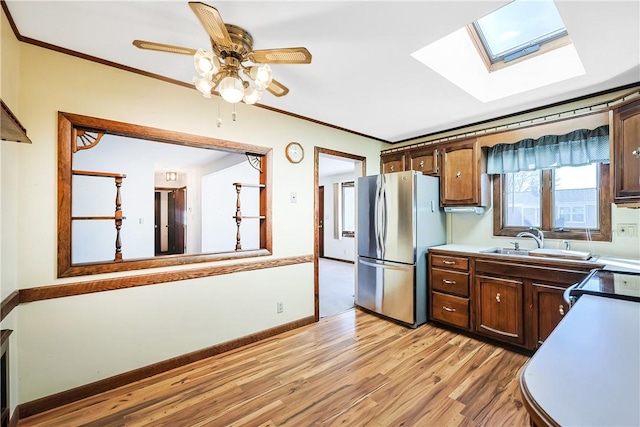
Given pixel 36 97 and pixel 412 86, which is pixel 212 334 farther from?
pixel 412 86

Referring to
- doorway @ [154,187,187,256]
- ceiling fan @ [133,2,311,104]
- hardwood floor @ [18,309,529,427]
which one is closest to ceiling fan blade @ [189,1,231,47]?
ceiling fan @ [133,2,311,104]

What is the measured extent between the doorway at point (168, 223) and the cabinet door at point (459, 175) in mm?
6745

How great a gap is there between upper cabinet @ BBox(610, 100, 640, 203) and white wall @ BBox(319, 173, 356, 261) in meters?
5.34

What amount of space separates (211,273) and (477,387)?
7.46ft

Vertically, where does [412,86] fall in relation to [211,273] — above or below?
above

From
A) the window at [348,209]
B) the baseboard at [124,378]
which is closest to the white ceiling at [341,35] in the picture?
the baseboard at [124,378]

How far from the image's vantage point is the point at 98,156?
3.86 metres

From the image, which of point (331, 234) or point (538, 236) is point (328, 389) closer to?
point (538, 236)

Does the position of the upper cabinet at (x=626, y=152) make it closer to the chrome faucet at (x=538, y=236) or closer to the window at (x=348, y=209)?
the chrome faucet at (x=538, y=236)

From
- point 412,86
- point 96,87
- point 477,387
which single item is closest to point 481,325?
point 477,387

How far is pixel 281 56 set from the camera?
4.99 feet

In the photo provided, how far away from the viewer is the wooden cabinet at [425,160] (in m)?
3.40

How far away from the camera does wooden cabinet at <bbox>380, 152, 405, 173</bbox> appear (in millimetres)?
3820

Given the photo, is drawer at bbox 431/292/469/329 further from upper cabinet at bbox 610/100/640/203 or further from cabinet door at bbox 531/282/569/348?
upper cabinet at bbox 610/100/640/203
